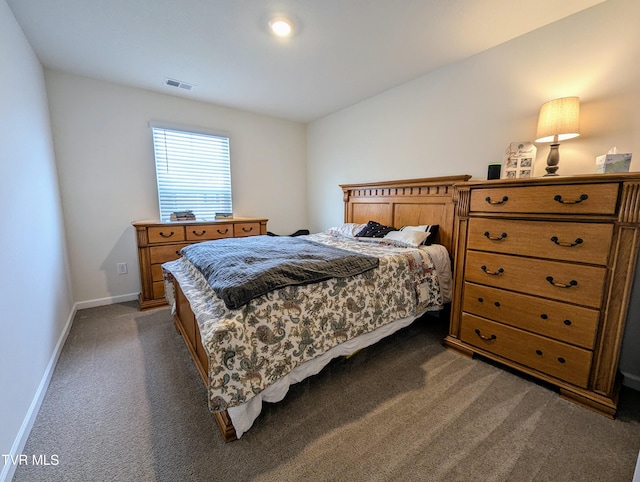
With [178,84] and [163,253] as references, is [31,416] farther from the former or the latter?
[178,84]

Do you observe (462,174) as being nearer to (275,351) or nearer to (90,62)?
(275,351)

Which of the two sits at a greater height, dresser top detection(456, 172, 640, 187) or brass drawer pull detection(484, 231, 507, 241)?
dresser top detection(456, 172, 640, 187)

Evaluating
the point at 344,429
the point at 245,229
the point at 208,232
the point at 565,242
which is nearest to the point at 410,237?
the point at 565,242

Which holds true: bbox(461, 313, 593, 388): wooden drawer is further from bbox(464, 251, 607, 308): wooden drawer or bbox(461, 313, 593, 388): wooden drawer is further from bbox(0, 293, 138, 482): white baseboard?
bbox(0, 293, 138, 482): white baseboard

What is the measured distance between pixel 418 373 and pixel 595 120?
6.66 ft

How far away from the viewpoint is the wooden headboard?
247cm

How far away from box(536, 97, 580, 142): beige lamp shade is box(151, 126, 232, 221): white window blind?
3.31m

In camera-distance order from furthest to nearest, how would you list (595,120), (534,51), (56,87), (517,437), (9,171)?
(56,87), (534,51), (595,120), (9,171), (517,437)

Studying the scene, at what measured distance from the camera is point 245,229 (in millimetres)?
3330

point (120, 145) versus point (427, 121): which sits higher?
point (427, 121)

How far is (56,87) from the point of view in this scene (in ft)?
8.33

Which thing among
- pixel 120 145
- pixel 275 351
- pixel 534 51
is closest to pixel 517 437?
pixel 275 351

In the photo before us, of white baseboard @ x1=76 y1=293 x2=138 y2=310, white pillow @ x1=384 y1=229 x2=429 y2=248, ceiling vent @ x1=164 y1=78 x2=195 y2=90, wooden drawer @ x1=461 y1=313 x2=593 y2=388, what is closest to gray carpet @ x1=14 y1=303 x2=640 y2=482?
wooden drawer @ x1=461 y1=313 x2=593 y2=388

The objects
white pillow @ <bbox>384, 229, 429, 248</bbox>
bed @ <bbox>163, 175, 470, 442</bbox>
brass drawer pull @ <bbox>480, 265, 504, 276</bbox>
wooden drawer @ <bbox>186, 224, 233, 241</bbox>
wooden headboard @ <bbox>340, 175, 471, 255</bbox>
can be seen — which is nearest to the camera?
bed @ <bbox>163, 175, 470, 442</bbox>
